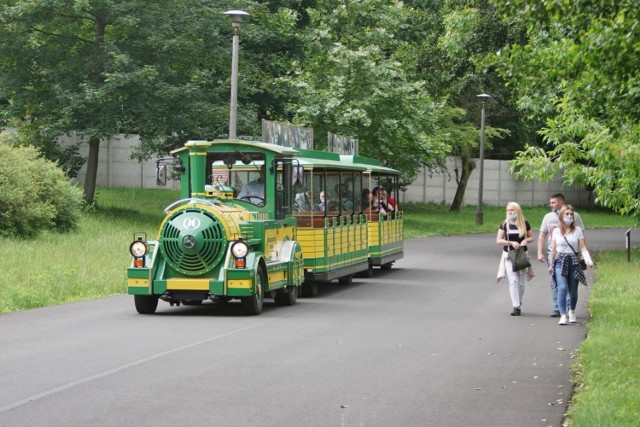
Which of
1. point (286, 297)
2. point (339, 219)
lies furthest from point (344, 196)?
point (286, 297)

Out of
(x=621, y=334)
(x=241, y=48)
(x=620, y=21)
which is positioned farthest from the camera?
(x=241, y=48)

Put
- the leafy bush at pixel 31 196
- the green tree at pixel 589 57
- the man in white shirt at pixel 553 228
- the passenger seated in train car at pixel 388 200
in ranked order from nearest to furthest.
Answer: the green tree at pixel 589 57 < the man in white shirt at pixel 553 228 < the passenger seated in train car at pixel 388 200 < the leafy bush at pixel 31 196

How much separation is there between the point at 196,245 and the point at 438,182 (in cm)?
4937

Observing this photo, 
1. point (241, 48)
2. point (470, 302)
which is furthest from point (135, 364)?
point (241, 48)

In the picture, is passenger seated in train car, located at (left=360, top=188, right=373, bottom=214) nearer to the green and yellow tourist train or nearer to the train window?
the green and yellow tourist train

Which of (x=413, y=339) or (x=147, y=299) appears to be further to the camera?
(x=147, y=299)

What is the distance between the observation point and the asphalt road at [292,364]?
9.55 metres

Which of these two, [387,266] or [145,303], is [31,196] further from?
[145,303]

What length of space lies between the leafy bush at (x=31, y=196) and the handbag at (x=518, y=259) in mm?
15743

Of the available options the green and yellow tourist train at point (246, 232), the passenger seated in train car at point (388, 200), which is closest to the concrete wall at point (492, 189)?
the passenger seated in train car at point (388, 200)

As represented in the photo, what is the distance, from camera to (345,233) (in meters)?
23.7

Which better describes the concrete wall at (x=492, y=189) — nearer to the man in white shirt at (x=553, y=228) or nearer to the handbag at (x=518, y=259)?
the man in white shirt at (x=553, y=228)

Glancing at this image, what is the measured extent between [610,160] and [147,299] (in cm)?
1069

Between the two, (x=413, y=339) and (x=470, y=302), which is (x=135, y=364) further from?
(x=470, y=302)
